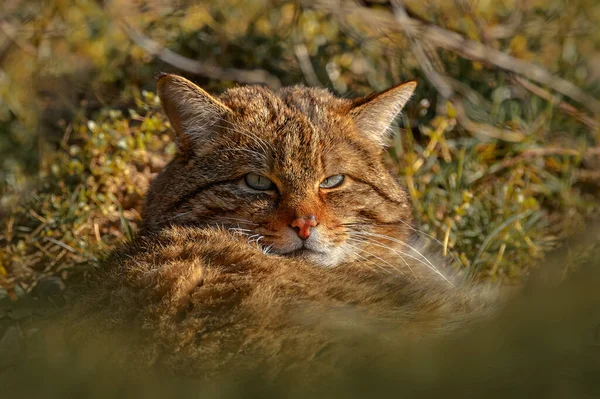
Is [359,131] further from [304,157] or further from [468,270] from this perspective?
[468,270]

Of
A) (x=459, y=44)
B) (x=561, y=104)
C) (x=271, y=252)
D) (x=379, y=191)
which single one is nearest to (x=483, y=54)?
(x=459, y=44)

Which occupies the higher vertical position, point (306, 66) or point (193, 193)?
point (306, 66)

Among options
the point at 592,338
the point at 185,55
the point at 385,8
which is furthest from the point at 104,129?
the point at 592,338

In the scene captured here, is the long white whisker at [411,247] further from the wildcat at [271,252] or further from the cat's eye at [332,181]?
the cat's eye at [332,181]

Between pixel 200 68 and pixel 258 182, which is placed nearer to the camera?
pixel 258 182

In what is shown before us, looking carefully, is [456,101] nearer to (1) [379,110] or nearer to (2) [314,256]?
(1) [379,110]

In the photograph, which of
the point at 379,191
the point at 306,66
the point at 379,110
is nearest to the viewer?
the point at 379,191
